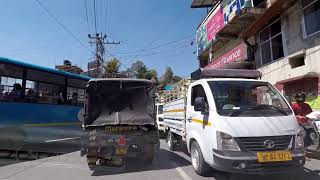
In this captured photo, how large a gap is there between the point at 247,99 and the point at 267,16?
34.4 ft

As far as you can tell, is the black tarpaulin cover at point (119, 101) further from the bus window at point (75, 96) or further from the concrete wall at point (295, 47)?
the concrete wall at point (295, 47)

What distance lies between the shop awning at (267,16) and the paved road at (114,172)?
799cm

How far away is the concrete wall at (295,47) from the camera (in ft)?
43.7

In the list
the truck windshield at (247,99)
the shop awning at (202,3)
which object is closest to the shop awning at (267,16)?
the truck windshield at (247,99)

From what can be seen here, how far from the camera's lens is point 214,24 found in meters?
23.9

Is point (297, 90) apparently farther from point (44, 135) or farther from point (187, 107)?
point (44, 135)

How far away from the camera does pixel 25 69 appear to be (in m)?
13.1

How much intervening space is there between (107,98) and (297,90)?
851 centimetres

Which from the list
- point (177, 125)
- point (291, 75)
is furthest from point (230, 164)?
point (291, 75)

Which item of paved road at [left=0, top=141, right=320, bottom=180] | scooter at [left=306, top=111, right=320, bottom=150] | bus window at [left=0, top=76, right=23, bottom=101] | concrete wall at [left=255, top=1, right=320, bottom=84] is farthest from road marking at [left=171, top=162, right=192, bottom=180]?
concrete wall at [left=255, top=1, right=320, bottom=84]

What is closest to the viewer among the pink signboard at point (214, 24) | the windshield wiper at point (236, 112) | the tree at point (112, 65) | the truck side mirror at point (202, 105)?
the windshield wiper at point (236, 112)

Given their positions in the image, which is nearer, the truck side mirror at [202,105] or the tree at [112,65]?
the truck side mirror at [202,105]

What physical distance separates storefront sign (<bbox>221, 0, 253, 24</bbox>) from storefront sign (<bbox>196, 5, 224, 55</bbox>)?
74cm

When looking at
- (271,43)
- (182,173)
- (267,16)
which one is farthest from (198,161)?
(271,43)
